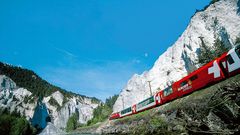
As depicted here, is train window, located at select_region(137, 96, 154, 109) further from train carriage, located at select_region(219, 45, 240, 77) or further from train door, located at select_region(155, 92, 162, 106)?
train carriage, located at select_region(219, 45, 240, 77)

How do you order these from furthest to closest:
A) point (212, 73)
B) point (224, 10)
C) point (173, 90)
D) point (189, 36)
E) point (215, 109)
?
point (189, 36) → point (224, 10) → point (173, 90) → point (212, 73) → point (215, 109)

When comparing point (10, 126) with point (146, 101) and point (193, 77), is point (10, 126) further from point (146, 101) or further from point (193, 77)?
point (193, 77)

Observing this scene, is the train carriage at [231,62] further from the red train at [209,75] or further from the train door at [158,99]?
the train door at [158,99]

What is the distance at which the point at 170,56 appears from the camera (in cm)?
8775

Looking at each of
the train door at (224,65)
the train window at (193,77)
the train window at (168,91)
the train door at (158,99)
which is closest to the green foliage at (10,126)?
the train door at (158,99)

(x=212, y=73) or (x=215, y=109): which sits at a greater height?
(x=212, y=73)

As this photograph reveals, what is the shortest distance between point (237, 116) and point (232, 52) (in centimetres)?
1741

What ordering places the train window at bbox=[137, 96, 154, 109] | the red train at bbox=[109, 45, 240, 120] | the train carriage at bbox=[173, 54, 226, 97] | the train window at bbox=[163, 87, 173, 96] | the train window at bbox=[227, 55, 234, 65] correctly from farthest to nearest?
the train window at bbox=[137, 96, 154, 109] < the train window at bbox=[163, 87, 173, 96] < the train carriage at bbox=[173, 54, 226, 97] < the train window at bbox=[227, 55, 234, 65] < the red train at bbox=[109, 45, 240, 120]

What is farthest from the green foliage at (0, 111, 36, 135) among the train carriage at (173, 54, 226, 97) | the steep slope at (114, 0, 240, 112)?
the train carriage at (173, 54, 226, 97)

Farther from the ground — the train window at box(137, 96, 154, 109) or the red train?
the train window at box(137, 96, 154, 109)

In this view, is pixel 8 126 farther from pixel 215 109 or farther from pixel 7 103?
pixel 7 103

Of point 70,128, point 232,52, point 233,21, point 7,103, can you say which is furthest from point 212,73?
point 7,103

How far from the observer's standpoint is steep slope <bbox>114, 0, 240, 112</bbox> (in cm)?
5892

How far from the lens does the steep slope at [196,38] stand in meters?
58.9
